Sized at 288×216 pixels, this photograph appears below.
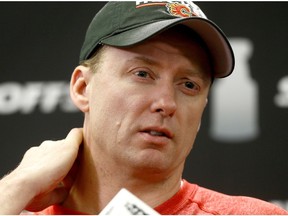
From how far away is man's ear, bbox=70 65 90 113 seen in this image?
1.34m

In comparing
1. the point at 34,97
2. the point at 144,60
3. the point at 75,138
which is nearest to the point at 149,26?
the point at 144,60

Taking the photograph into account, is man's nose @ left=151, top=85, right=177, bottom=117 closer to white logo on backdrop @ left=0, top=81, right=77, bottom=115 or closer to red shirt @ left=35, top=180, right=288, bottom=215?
red shirt @ left=35, top=180, right=288, bottom=215

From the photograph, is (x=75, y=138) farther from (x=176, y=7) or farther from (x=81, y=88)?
(x=176, y=7)

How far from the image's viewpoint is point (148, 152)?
46.2 inches

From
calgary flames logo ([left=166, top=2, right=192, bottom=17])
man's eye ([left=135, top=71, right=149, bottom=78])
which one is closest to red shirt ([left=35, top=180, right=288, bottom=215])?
man's eye ([left=135, top=71, right=149, bottom=78])

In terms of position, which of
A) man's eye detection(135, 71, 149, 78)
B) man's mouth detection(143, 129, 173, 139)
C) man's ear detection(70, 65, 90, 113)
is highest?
man's eye detection(135, 71, 149, 78)

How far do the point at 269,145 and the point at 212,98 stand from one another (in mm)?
266

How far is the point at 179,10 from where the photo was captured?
1332 millimetres

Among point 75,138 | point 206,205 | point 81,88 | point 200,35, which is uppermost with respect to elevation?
point 200,35

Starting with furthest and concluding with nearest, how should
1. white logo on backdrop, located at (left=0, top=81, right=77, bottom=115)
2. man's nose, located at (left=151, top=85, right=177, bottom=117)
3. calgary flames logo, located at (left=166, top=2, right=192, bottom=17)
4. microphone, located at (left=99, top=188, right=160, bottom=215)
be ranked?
1. white logo on backdrop, located at (left=0, top=81, right=77, bottom=115)
2. calgary flames logo, located at (left=166, top=2, right=192, bottom=17)
3. man's nose, located at (left=151, top=85, right=177, bottom=117)
4. microphone, located at (left=99, top=188, right=160, bottom=215)

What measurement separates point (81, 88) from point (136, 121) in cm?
24

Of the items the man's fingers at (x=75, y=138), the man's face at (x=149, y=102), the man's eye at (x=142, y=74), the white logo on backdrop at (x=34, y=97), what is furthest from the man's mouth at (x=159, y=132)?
the white logo on backdrop at (x=34, y=97)

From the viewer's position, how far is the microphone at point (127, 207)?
0.87 m

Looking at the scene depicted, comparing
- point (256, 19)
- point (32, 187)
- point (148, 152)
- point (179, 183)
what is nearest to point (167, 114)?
point (148, 152)
